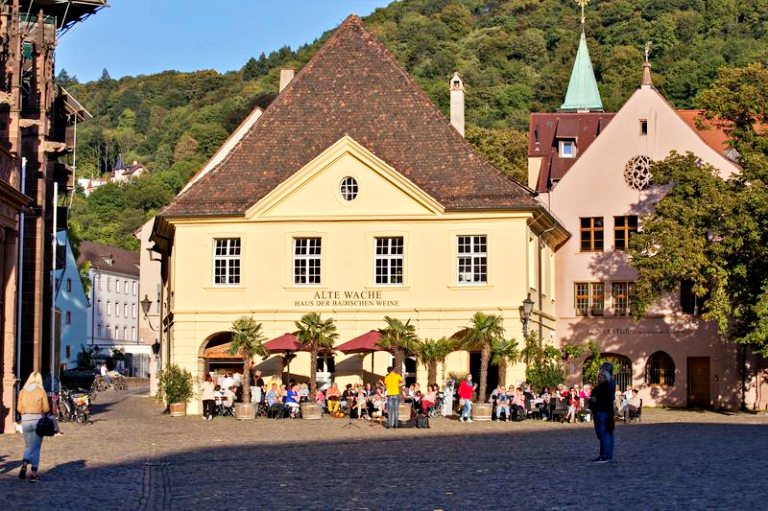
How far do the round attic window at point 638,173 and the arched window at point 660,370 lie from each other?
6852mm

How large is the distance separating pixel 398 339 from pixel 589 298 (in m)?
16.8

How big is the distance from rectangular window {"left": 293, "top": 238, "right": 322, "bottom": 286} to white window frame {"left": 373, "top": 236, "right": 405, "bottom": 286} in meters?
1.94

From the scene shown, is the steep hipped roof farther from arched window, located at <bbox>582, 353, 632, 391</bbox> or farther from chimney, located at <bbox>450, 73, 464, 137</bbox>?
arched window, located at <bbox>582, 353, 632, 391</bbox>

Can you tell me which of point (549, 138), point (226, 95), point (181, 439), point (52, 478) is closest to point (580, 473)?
point (52, 478)

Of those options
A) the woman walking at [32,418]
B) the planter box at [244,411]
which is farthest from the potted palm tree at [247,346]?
the woman walking at [32,418]

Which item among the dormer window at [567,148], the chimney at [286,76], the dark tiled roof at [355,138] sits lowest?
the dark tiled roof at [355,138]

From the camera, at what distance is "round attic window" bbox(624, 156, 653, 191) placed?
193 feet

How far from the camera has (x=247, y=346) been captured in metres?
44.3

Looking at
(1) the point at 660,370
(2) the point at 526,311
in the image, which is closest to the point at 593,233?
(1) the point at 660,370

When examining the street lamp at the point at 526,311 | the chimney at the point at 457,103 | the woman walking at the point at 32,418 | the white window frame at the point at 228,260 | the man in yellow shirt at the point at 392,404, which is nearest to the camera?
the woman walking at the point at 32,418

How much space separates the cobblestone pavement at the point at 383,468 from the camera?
18.5 m

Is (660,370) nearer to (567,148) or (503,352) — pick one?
(567,148)

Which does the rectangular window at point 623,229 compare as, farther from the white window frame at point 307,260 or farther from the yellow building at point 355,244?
the white window frame at point 307,260

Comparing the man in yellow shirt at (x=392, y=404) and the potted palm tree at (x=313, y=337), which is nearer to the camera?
the man in yellow shirt at (x=392, y=404)
